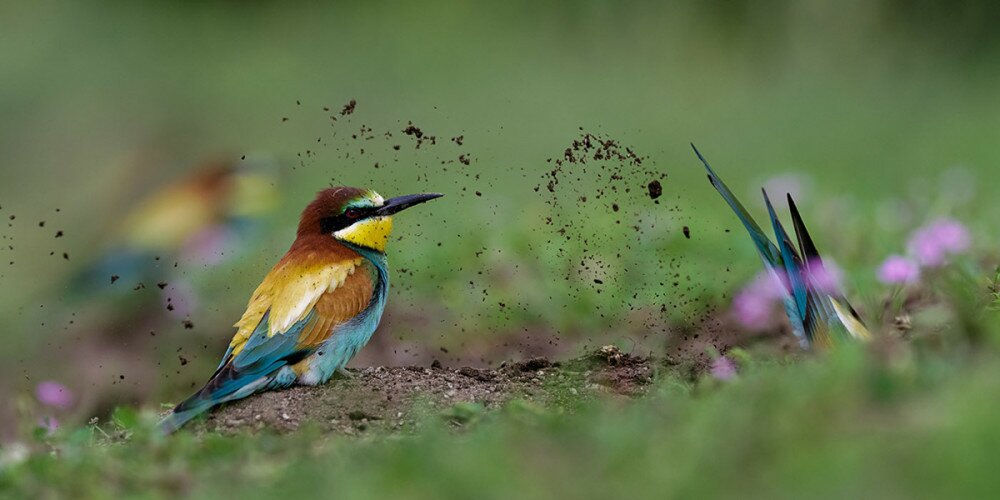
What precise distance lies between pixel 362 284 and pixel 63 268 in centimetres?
311

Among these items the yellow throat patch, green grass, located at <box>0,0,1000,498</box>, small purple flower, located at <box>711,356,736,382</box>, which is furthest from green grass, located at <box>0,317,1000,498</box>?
the yellow throat patch

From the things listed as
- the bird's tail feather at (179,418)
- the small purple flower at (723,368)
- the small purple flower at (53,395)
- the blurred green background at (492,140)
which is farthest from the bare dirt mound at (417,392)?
the small purple flower at (53,395)

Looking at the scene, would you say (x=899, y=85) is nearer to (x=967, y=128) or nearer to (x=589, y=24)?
(x=967, y=128)

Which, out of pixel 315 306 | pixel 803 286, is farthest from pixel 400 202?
pixel 803 286

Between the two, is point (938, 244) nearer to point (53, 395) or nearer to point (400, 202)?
point (400, 202)

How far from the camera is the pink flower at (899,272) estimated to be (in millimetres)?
3783

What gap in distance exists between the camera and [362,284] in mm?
3420

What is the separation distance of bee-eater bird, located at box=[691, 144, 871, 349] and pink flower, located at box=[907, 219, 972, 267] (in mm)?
551

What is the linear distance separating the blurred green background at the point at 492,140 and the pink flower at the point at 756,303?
0.10 m

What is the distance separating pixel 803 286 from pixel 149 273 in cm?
300

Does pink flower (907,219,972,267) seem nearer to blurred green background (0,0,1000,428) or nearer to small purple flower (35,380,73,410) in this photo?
blurred green background (0,0,1000,428)

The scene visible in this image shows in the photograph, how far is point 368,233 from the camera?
352 centimetres

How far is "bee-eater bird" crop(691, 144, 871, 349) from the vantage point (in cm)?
316

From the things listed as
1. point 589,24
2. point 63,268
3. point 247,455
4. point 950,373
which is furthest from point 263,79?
point 950,373
